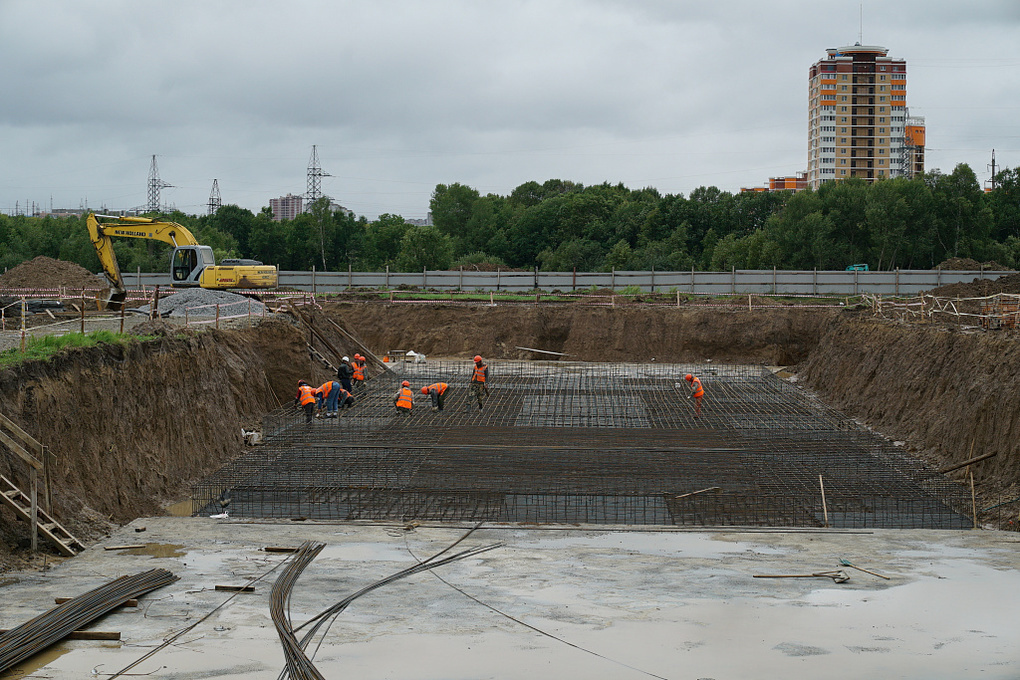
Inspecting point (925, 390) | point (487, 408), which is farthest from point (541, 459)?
point (925, 390)

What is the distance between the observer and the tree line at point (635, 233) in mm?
55156

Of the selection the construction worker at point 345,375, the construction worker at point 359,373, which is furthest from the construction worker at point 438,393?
the construction worker at point 359,373

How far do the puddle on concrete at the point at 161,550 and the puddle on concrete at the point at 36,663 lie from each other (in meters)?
3.06

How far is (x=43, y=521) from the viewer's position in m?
10.8

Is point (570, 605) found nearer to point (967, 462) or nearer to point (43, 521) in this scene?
point (43, 521)

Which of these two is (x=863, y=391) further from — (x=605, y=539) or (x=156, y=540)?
(x=156, y=540)

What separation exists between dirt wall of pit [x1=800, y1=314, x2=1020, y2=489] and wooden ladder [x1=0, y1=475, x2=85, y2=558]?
505 inches

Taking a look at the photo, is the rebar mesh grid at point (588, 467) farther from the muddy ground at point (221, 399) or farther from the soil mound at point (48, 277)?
the soil mound at point (48, 277)

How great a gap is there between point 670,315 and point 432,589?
89.3 ft

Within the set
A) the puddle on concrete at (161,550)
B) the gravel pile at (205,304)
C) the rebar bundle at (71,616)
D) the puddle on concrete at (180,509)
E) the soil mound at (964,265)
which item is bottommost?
the puddle on concrete at (180,509)

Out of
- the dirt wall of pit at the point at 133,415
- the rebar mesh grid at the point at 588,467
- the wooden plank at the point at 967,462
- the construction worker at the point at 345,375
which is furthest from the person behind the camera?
the construction worker at the point at 345,375

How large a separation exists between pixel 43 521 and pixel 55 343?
423cm

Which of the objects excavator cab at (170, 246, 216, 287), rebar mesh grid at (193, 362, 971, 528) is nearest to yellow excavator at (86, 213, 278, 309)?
excavator cab at (170, 246, 216, 287)

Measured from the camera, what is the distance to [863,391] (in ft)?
72.8
